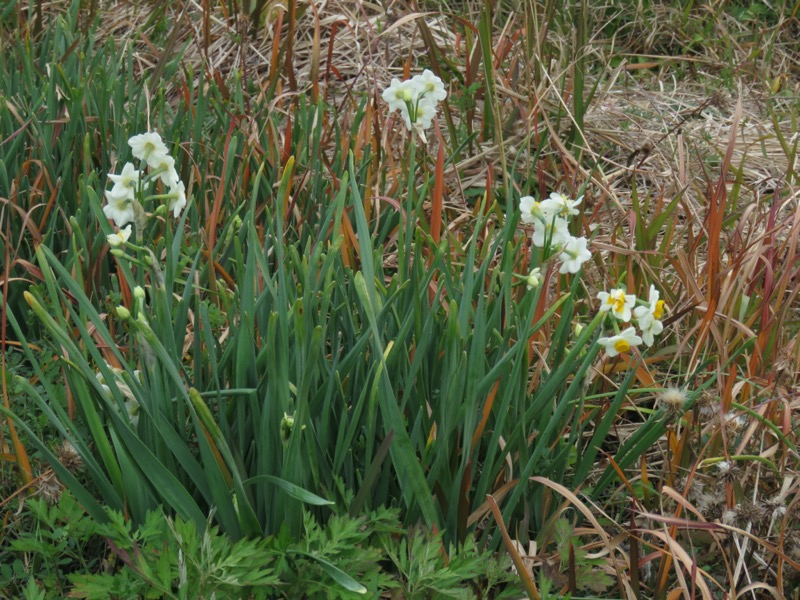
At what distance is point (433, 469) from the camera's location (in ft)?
4.85

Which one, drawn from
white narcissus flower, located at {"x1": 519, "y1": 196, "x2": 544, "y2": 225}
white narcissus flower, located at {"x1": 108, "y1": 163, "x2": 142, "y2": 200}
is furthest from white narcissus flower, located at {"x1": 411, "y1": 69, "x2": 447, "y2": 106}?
white narcissus flower, located at {"x1": 108, "y1": 163, "x2": 142, "y2": 200}

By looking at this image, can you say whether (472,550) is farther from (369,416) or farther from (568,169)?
(568,169)

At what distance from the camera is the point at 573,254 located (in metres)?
1.61

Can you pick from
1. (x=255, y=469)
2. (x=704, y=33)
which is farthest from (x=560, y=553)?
(x=704, y=33)

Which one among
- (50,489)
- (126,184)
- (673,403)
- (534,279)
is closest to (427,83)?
(534,279)

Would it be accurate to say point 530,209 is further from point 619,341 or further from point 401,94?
point 401,94

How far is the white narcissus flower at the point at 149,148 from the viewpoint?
5.47 feet

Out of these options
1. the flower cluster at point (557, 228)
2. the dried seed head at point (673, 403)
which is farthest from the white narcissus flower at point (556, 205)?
the dried seed head at point (673, 403)

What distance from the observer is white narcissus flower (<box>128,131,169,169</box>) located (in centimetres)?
167

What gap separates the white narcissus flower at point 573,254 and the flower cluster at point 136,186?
699 mm

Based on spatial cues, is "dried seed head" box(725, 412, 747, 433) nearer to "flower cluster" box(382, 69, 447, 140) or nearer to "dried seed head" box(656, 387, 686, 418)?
"dried seed head" box(656, 387, 686, 418)

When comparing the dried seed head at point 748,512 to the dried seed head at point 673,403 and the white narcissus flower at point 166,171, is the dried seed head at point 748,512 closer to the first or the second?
the dried seed head at point 673,403

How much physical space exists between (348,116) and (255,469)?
2.08m

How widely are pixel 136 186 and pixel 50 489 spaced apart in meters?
0.55
